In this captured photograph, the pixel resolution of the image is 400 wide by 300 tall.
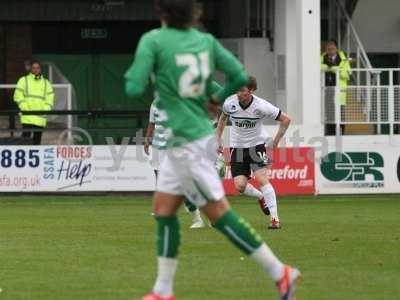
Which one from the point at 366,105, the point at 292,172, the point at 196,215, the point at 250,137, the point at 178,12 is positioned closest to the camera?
the point at 178,12

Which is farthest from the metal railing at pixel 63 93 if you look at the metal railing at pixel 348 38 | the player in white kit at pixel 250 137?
the player in white kit at pixel 250 137

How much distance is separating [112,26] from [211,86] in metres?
22.8

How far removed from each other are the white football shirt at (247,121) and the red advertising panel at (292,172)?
286 inches

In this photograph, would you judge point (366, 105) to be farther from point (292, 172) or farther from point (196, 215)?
point (196, 215)

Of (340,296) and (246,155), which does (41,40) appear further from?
(340,296)

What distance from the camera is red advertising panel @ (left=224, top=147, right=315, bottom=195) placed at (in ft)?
77.5

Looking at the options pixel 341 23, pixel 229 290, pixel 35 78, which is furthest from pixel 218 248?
pixel 341 23

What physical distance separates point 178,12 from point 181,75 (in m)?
0.43

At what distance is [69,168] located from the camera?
76.9ft

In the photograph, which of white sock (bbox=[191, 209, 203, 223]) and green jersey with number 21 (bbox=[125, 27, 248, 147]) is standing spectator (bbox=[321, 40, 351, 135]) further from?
green jersey with number 21 (bbox=[125, 27, 248, 147])

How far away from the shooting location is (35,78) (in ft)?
82.9

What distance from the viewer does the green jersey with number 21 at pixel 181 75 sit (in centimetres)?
816

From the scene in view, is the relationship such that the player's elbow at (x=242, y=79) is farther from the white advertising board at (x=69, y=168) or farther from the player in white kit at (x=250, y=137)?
the white advertising board at (x=69, y=168)

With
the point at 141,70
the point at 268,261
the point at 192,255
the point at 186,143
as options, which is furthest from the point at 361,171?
the point at 141,70
